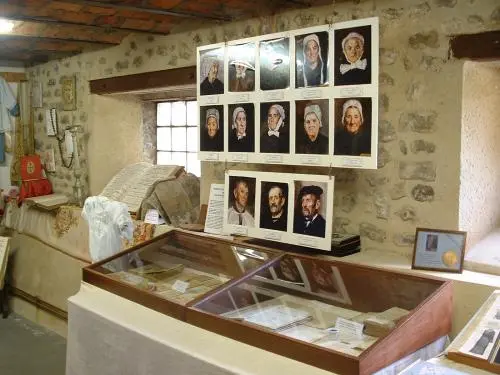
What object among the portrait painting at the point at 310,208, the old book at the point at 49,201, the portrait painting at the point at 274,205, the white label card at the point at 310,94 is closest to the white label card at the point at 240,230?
the portrait painting at the point at 274,205

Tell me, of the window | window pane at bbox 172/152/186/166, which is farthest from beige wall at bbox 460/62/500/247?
window pane at bbox 172/152/186/166

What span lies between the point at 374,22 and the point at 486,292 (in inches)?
51.7

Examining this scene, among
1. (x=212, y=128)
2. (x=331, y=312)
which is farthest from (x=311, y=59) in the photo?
(x=331, y=312)

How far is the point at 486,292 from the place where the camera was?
2295mm

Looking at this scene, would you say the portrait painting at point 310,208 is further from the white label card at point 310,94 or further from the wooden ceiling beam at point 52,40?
the wooden ceiling beam at point 52,40

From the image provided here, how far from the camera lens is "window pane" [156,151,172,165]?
205 inches

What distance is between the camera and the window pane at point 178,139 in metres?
5.07

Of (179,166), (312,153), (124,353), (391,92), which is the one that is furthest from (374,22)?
(179,166)

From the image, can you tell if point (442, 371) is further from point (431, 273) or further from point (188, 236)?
point (188, 236)

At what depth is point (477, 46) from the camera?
2475 millimetres

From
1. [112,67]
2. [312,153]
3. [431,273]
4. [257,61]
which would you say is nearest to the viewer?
[431,273]

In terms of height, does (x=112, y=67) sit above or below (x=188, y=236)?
above

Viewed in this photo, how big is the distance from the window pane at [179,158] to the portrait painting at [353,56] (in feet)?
8.38

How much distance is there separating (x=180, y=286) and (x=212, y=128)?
1113 mm
